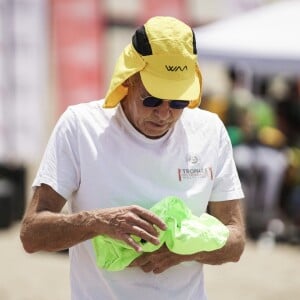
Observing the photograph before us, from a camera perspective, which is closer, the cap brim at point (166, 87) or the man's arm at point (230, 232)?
the cap brim at point (166, 87)

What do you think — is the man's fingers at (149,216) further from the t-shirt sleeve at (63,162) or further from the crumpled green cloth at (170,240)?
the t-shirt sleeve at (63,162)

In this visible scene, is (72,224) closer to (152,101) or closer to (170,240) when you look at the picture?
(170,240)

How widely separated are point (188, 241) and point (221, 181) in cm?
35

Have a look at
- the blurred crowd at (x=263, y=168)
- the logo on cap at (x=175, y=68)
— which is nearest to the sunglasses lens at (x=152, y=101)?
the logo on cap at (x=175, y=68)

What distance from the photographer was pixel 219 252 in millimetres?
3098

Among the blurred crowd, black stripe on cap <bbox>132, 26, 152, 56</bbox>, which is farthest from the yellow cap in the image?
the blurred crowd

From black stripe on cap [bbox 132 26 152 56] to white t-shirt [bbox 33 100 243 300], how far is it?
0.24 meters

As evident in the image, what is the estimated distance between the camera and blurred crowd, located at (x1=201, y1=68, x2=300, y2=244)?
10.2 m

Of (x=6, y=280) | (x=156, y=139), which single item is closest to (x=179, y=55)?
(x=156, y=139)

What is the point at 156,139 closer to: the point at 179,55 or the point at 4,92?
the point at 179,55

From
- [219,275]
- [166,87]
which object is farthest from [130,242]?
[219,275]

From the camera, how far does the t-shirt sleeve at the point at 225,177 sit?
10.5ft

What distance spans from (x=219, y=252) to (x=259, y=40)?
5.93 meters

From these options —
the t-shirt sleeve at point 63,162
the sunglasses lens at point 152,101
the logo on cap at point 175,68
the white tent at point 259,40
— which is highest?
the logo on cap at point 175,68
